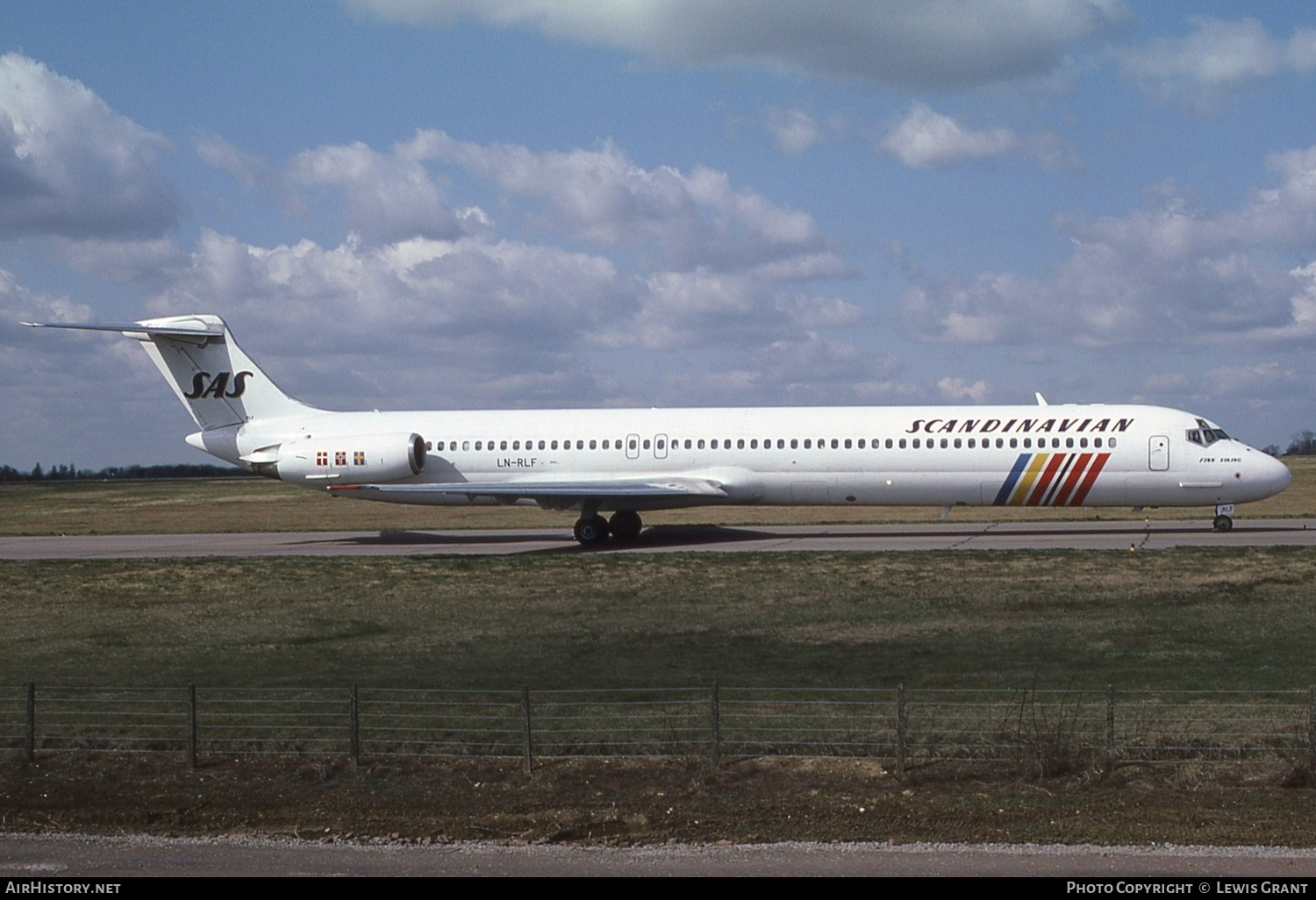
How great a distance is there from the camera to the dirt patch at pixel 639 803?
10.9 m

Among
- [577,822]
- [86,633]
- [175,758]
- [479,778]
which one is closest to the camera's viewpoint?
[577,822]

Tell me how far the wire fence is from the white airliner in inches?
742

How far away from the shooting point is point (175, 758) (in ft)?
46.0

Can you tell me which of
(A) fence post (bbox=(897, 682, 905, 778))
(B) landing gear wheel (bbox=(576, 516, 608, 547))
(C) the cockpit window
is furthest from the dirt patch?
(C) the cockpit window

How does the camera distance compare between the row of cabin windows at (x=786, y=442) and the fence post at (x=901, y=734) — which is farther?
the row of cabin windows at (x=786, y=442)

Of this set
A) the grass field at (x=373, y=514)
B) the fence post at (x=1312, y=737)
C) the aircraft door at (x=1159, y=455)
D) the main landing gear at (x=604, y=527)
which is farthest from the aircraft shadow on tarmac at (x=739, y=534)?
the fence post at (x=1312, y=737)

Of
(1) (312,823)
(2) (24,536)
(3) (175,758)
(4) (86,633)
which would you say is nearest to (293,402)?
(2) (24,536)

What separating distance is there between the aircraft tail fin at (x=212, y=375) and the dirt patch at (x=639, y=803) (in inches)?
1118

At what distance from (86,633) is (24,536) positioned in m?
27.1

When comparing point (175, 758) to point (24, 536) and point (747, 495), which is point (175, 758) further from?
point (24, 536)

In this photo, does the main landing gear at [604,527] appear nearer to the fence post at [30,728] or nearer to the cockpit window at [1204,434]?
the cockpit window at [1204,434]

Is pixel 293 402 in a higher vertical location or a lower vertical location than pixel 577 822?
higher

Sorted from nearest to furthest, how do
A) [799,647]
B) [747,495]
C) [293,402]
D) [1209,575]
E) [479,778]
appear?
[479,778], [799,647], [1209,575], [747,495], [293,402]

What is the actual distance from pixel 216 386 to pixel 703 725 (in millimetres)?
30444
